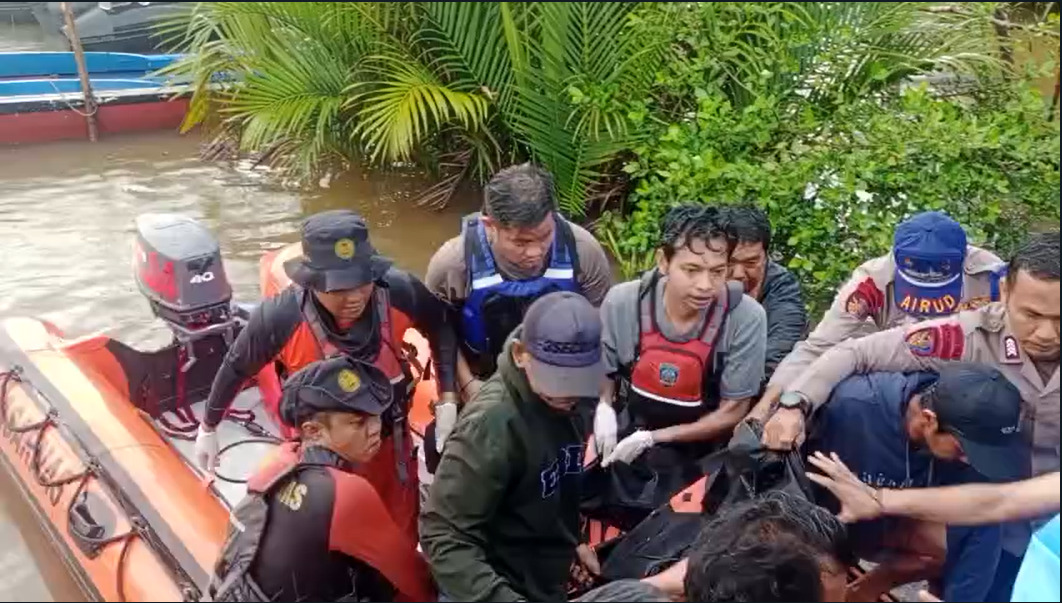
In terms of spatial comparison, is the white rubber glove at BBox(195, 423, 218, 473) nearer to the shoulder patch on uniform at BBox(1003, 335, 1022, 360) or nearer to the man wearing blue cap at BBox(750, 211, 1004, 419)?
the man wearing blue cap at BBox(750, 211, 1004, 419)

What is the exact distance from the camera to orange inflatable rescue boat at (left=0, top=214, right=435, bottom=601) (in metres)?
3.07

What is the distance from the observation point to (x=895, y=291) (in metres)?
3.23

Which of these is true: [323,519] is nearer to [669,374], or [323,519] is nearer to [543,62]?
[669,374]

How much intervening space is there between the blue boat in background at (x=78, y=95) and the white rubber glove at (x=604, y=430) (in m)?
6.68

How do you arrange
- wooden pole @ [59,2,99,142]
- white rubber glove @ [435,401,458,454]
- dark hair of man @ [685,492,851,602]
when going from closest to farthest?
dark hair of man @ [685,492,851,602] < white rubber glove @ [435,401,458,454] < wooden pole @ [59,2,99,142]


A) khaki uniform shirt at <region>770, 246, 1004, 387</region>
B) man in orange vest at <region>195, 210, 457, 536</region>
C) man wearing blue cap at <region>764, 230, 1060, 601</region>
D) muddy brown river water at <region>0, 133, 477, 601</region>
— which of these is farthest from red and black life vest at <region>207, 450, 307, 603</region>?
muddy brown river water at <region>0, 133, 477, 601</region>

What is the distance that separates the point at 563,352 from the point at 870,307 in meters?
1.56

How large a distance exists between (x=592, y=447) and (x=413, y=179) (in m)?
5.26

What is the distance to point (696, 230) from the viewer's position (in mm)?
2887

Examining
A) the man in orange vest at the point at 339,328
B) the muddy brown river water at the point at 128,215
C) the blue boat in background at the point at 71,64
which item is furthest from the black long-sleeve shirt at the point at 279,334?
the blue boat in background at the point at 71,64

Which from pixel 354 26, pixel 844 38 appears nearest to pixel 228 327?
pixel 354 26

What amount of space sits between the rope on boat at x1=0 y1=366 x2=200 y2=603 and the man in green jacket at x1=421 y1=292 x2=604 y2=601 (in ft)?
2.25

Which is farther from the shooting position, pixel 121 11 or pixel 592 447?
pixel 121 11

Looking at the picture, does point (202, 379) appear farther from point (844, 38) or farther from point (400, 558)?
point (844, 38)
